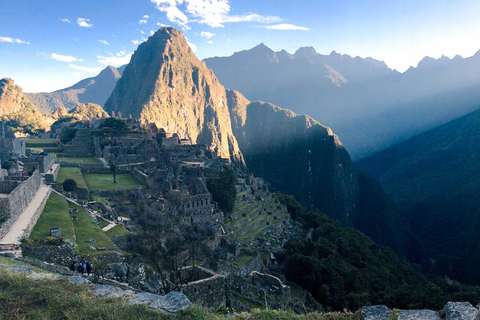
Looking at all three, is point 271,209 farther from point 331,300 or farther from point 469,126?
point 469,126

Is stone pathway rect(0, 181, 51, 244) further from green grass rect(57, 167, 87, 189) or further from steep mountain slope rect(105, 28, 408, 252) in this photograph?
steep mountain slope rect(105, 28, 408, 252)

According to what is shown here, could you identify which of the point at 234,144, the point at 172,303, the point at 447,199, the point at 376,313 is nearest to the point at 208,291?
the point at 172,303

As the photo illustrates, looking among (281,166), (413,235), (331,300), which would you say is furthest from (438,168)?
(331,300)

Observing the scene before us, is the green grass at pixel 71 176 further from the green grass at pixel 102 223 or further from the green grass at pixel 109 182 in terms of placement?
the green grass at pixel 102 223

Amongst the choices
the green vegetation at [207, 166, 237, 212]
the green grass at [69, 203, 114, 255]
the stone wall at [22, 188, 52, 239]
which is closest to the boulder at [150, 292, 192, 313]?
the green grass at [69, 203, 114, 255]

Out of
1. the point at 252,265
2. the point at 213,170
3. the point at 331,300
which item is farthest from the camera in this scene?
the point at 213,170

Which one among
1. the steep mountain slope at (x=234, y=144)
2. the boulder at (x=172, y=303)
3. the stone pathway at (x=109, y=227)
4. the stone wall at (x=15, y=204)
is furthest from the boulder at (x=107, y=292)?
the steep mountain slope at (x=234, y=144)
